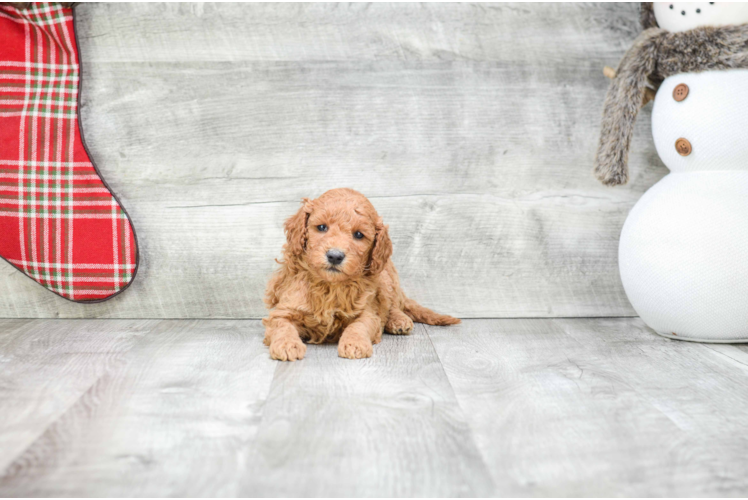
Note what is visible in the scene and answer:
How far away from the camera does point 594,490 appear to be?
3.16ft

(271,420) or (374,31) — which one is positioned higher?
(374,31)

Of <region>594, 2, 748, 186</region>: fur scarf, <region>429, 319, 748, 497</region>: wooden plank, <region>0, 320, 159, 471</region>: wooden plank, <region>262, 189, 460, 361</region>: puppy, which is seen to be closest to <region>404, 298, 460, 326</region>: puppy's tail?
<region>429, 319, 748, 497</region>: wooden plank

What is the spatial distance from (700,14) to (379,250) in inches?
45.6

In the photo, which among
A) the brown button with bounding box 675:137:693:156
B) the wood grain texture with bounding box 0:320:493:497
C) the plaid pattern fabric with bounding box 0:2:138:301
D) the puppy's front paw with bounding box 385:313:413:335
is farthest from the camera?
the plaid pattern fabric with bounding box 0:2:138:301

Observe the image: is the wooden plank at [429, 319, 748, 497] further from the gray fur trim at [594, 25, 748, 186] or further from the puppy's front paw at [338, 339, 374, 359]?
the gray fur trim at [594, 25, 748, 186]

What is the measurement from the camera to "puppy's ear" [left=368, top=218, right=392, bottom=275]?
1756 mm

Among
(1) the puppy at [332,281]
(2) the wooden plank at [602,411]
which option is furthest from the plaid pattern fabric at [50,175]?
(2) the wooden plank at [602,411]

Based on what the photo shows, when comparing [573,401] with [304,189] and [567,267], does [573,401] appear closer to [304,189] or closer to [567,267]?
[567,267]

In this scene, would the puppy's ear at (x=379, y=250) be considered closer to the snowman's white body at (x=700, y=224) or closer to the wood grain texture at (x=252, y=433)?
the wood grain texture at (x=252, y=433)

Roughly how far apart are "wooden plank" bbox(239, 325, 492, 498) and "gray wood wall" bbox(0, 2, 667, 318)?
0.77 meters

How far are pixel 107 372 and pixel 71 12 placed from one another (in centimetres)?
130

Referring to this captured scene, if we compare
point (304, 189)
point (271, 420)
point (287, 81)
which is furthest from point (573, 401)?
point (287, 81)

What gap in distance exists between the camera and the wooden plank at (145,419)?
3.16 feet

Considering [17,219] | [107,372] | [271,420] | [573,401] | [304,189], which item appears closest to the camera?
[271,420]
